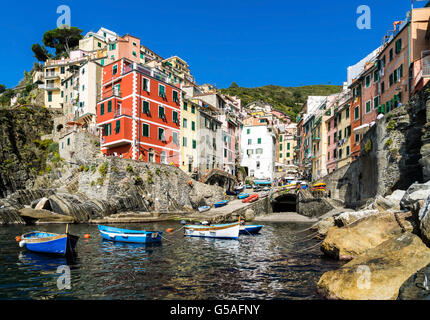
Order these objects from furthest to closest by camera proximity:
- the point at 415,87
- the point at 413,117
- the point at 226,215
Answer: the point at 226,215
the point at 415,87
the point at 413,117

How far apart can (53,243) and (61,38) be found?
100348mm

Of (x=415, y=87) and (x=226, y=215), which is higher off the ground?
(x=415, y=87)

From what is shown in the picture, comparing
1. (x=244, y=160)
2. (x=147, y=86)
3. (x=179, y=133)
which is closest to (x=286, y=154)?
(x=244, y=160)

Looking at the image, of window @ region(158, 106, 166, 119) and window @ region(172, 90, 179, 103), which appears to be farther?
window @ region(172, 90, 179, 103)

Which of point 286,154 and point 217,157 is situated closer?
point 217,157

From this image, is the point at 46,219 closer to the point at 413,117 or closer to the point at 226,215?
the point at 226,215

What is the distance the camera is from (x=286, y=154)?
108m

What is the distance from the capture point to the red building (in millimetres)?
45562

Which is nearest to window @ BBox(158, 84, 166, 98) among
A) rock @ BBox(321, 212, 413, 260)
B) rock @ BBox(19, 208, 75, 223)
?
rock @ BBox(19, 208, 75, 223)

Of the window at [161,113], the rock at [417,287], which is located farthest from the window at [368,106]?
the rock at [417,287]

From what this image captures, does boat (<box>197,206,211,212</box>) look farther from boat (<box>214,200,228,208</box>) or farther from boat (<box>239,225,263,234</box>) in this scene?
boat (<box>239,225,263,234</box>)

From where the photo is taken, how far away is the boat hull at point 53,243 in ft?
60.5

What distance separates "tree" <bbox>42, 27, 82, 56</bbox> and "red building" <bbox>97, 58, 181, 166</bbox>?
5805 centimetres
